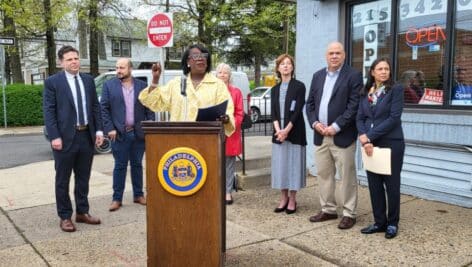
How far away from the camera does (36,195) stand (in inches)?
250

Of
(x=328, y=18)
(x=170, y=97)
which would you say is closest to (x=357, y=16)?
(x=328, y=18)

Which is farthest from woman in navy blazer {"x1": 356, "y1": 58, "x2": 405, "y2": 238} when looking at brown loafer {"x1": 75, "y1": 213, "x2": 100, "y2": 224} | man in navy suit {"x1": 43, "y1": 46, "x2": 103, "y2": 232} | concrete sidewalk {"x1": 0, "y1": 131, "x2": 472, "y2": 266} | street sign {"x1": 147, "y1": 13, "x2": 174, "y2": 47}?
street sign {"x1": 147, "y1": 13, "x2": 174, "y2": 47}

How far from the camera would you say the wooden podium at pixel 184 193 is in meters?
3.12

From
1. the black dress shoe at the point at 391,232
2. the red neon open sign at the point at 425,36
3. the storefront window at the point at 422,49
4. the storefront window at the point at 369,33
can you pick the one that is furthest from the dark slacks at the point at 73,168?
the red neon open sign at the point at 425,36

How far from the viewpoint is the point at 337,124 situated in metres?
4.61

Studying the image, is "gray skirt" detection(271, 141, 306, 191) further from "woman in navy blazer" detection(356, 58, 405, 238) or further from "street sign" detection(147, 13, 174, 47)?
"street sign" detection(147, 13, 174, 47)

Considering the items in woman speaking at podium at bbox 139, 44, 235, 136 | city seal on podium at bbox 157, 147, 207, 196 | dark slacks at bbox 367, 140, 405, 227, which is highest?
woman speaking at podium at bbox 139, 44, 235, 136

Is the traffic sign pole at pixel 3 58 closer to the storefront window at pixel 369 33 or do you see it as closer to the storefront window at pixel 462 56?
the storefront window at pixel 369 33

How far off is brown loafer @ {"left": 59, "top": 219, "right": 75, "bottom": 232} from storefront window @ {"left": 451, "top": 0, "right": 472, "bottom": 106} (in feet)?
15.1

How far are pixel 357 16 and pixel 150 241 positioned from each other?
4.83 m

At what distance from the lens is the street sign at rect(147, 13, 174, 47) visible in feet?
26.1

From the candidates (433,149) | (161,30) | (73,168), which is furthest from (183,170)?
(161,30)

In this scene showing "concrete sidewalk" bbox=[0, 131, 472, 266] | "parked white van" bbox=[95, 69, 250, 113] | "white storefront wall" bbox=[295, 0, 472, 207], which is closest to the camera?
"concrete sidewalk" bbox=[0, 131, 472, 266]

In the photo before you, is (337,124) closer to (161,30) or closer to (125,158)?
(125,158)
